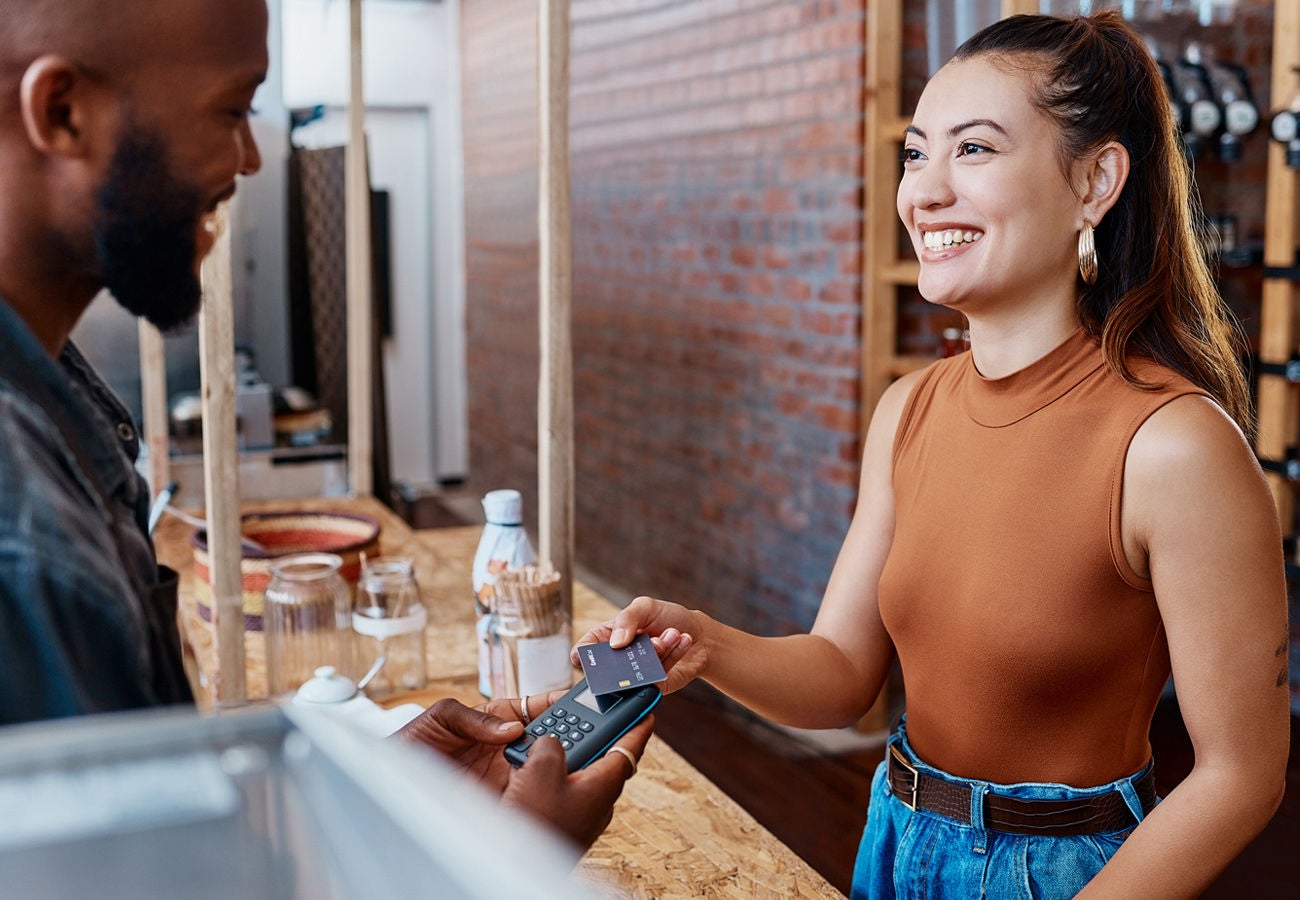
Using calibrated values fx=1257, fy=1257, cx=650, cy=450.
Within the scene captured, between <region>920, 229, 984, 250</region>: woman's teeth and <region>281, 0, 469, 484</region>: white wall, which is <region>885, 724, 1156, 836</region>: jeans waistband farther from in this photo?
<region>281, 0, 469, 484</region>: white wall

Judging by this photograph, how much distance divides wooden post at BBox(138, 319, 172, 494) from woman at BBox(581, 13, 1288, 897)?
1.85 m

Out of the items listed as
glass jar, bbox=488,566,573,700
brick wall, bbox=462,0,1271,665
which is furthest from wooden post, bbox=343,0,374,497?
glass jar, bbox=488,566,573,700

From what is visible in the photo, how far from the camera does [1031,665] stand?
1193 mm

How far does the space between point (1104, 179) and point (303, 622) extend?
3.87 feet

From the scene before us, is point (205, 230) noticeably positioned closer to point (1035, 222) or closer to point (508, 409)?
point (1035, 222)

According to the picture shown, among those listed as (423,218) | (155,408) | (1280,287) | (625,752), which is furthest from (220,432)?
(423,218)

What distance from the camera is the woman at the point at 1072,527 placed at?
3.55 feet

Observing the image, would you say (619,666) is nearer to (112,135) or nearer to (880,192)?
(112,135)

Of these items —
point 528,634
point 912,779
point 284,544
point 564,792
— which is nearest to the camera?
point 564,792

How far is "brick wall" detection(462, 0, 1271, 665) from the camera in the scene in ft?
12.0

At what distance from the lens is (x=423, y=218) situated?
7.70m

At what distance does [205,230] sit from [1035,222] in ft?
Answer: 2.56

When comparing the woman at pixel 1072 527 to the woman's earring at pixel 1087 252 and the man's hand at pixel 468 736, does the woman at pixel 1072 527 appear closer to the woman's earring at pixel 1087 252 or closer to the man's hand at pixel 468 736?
the woman's earring at pixel 1087 252

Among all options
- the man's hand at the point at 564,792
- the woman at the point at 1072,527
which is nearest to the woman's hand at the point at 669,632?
the woman at the point at 1072,527
